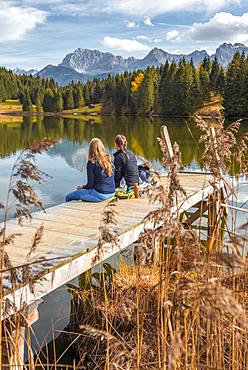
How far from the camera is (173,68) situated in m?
68.9

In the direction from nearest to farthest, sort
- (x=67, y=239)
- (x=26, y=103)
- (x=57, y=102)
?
(x=67, y=239) → (x=57, y=102) → (x=26, y=103)

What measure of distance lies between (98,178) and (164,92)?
2504 inches

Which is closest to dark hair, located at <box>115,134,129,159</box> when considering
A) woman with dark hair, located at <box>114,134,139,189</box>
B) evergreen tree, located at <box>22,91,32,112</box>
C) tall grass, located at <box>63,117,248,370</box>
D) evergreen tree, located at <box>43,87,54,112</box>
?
woman with dark hair, located at <box>114,134,139,189</box>

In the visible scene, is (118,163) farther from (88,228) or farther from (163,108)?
(163,108)

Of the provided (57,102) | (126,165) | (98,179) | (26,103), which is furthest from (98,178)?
(26,103)

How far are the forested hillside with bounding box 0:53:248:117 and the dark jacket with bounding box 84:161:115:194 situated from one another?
45.1 m

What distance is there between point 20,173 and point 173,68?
229 ft

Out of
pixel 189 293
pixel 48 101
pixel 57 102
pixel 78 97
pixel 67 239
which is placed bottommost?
pixel 67 239

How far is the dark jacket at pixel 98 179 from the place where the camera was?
279 inches

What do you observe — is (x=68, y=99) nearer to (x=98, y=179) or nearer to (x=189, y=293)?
(x=98, y=179)

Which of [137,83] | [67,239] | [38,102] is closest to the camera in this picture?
[67,239]

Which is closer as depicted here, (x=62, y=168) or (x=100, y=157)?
(x=100, y=157)

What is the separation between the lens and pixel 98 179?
23.2 feet

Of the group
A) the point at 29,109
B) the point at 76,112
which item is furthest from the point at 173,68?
the point at 29,109
